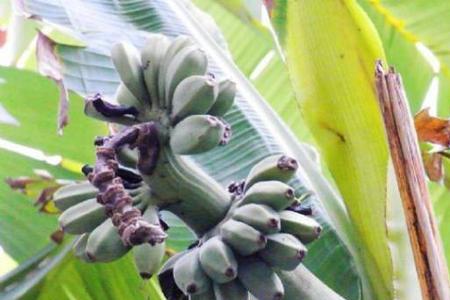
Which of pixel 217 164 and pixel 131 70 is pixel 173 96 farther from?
pixel 217 164

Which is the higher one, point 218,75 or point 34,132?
point 218,75

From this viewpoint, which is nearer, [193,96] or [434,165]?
[193,96]

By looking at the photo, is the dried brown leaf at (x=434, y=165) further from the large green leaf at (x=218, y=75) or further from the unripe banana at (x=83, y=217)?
the unripe banana at (x=83, y=217)

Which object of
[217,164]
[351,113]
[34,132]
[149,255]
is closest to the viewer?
[149,255]

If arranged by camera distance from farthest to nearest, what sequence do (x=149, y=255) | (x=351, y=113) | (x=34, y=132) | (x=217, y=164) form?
(x=34, y=132) < (x=217, y=164) < (x=351, y=113) < (x=149, y=255)

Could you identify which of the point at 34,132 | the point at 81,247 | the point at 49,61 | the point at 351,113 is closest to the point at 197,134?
the point at 81,247

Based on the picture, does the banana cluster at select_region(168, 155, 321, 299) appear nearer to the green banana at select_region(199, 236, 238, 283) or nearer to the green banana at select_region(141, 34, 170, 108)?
the green banana at select_region(199, 236, 238, 283)
